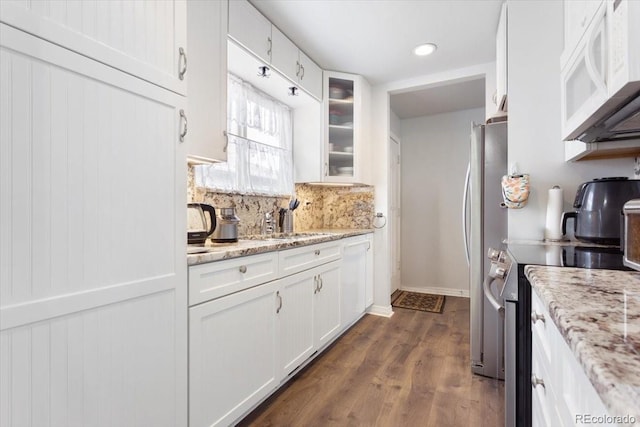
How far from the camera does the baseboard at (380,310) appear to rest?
11.1ft

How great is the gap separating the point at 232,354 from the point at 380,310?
2215 millimetres

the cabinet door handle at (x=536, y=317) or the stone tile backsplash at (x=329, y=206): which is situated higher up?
the stone tile backsplash at (x=329, y=206)

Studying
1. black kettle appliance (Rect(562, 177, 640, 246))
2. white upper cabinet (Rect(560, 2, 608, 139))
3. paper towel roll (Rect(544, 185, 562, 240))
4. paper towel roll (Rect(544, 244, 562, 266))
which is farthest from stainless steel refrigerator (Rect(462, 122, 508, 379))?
paper towel roll (Rect(544, 244, 562, 266))

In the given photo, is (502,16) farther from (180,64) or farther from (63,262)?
(63,262)

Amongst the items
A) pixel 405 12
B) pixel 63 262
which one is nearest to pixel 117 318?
pixel 63 262

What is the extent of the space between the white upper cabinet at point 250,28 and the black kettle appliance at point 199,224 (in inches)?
41.2

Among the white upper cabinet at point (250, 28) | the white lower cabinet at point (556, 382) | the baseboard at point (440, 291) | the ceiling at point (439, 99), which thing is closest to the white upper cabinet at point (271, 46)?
the white upper cabinet at point (250, 28)

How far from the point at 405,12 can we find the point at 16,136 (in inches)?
88.7

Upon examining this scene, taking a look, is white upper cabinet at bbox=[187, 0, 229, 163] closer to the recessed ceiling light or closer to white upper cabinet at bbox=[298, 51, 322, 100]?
white upper cabinet at bbox=[298, 51, 322, 100]

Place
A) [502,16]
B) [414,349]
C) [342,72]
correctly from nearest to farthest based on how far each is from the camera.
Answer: [502,16], [414,349], [342,72]

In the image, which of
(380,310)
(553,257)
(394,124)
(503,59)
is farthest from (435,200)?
(553,257)

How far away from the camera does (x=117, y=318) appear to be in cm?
104

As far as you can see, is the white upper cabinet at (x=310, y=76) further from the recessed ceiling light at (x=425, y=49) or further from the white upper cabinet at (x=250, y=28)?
the recessed ceiling light at (x=425, y=49)

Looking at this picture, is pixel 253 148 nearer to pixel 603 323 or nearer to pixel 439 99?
Result: pixel 439 99
